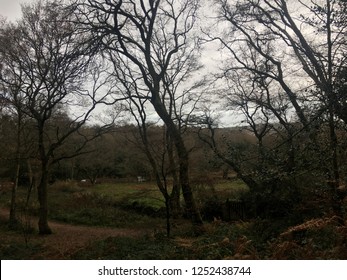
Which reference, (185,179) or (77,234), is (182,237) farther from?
(77,234)

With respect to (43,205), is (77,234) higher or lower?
lower

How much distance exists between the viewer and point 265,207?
13.1m

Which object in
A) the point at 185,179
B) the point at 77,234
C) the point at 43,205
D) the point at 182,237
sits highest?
the point at 185,179

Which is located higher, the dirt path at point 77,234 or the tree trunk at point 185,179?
the tree trunk at point 185,179

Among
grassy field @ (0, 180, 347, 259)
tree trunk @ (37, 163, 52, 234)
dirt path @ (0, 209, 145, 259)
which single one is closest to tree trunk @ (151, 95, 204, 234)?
grassy field @ (0, 180, 347, 259)

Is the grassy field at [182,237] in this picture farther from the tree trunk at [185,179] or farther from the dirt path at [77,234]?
the dirt path at [77,234]

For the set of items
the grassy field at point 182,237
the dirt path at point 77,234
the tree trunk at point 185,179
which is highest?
the tree trunk at point 185,179

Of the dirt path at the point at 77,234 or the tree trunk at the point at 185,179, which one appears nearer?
the tree trunk at the point at 185,179

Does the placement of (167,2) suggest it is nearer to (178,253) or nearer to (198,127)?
(198,127)

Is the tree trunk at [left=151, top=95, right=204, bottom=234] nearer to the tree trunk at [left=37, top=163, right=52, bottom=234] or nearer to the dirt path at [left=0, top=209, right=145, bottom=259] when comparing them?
the dirt path at [left=0, top=209, right=145, bottom=259]

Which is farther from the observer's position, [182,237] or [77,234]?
[77,234]

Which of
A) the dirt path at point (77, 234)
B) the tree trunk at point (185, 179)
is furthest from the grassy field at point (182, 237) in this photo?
the dirt path at point (77, 234)

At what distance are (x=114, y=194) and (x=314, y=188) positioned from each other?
24.5 meters

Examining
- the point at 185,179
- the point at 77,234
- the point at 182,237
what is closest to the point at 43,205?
the point at 77,234
